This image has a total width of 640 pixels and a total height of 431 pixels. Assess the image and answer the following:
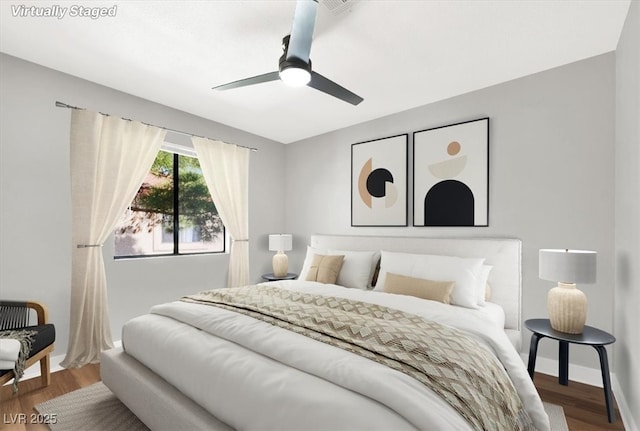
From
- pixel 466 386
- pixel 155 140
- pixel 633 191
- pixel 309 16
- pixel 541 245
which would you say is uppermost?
pixel 309 16

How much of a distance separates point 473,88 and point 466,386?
2735 mm

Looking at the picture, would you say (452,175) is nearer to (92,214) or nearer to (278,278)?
(278,278)

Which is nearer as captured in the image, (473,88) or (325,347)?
(325,347)

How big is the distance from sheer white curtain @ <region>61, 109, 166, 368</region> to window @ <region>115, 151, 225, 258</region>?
0.35 metres

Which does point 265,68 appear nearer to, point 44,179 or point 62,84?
point 62,84

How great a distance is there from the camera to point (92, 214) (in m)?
2.90

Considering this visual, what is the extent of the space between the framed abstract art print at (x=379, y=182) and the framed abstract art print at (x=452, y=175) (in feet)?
0.52

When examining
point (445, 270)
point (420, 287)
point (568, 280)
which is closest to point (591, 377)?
point (568, 280)

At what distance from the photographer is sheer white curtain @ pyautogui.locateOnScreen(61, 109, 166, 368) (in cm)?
280

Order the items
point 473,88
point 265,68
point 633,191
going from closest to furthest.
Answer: point 633,191, point 265,68, point 473,88

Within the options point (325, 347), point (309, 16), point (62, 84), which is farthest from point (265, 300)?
point (62, 84)

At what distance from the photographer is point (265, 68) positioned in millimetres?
2662

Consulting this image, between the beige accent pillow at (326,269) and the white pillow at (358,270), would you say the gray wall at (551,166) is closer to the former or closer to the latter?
the white pillow at (358,270)

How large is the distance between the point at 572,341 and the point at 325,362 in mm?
1720
